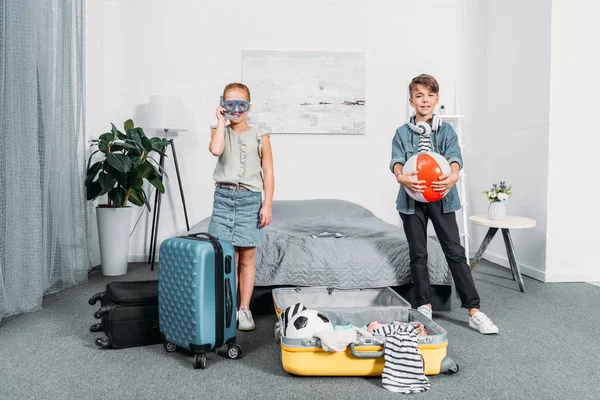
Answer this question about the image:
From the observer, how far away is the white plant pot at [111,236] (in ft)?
11.3

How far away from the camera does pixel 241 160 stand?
2135 millimetres

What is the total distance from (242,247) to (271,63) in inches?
92.8

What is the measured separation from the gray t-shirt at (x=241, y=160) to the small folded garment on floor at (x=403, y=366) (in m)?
0.90

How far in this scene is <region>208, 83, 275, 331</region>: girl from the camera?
2105 mm

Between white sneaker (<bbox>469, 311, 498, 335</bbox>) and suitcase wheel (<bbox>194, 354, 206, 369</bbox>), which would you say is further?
white sneaker (<bbox>469, 311, 498, 335</bbox>)


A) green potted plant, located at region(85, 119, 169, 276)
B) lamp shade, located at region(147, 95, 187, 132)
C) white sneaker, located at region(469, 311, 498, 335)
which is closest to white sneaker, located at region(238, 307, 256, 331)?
white sneaker, located at region(469, 311, 498, 335)

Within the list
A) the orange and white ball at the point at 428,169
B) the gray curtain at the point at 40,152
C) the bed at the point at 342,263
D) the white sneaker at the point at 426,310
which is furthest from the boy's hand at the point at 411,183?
the gray curtain at the point at 40,152

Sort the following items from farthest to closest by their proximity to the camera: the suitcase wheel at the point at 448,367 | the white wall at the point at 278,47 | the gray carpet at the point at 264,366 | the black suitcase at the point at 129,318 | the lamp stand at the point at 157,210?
the white wall at the point at 278,47, the lamp stand at the point at 157,210, the black suitcase at the point at 129,318, the suitcase wheel at the point at 448,367, the gray carpet at the point at 264,366

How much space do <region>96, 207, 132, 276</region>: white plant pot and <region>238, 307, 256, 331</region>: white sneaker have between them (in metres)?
1.64

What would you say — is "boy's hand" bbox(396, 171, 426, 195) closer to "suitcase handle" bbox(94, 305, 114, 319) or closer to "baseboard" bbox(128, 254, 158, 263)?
"suitcase handle" bbox(94, 305, 114, 319)

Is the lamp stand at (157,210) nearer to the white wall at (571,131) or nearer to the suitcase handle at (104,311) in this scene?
the suitcase handle at (104,311)

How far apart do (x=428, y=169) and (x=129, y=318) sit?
1.34 m

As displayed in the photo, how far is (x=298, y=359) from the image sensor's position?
5.30 ft

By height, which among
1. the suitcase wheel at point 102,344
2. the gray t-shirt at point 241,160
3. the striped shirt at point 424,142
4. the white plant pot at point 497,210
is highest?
the striped shirt at point 424,142
